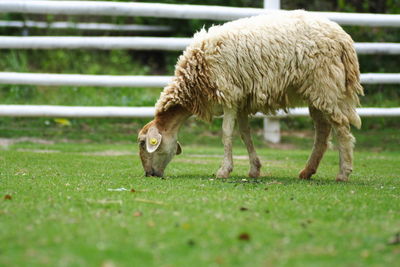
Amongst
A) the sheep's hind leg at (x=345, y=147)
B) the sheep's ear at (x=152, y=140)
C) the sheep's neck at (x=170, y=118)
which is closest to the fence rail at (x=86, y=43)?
the sheep's neck at (x=170, y=118)

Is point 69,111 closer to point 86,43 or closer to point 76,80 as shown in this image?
point 76,80

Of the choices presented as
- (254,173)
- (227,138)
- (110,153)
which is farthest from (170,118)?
(110,153)

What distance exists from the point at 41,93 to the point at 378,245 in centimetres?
1140

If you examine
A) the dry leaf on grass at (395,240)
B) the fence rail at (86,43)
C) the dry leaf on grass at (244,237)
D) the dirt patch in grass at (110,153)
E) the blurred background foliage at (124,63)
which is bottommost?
the dirt patch in grass at (110,153)

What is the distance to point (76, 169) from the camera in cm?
793

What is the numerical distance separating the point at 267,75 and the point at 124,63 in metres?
10.5

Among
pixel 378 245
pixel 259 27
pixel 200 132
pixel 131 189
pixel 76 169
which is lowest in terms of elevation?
pixel 200 132

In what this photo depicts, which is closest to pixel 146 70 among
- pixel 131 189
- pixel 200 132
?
pixel 200 132

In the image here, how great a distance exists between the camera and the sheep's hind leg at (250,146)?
7.63m

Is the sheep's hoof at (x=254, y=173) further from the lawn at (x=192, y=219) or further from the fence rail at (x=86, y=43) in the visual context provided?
the fence rail at (x=86, y=43)

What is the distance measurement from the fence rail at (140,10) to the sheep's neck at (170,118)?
3630mm

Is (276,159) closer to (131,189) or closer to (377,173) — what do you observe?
(377,173)

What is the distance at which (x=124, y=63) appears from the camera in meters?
17.1

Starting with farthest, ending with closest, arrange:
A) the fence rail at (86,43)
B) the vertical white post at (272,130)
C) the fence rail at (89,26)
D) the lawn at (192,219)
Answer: the fence rail at (89,26) < the vertical white post at (272,130) < the fence rail at (86,43) < the lawn at (192,219)
